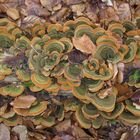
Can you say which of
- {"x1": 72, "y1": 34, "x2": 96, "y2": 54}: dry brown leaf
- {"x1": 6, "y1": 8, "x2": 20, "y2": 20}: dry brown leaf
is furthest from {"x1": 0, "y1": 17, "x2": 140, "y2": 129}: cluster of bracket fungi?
{"x1": 6, "y1": 8, "x2": 20, "y2": 20}: dry brown leaf

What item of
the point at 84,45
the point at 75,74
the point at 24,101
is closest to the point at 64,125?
the point at 24,101

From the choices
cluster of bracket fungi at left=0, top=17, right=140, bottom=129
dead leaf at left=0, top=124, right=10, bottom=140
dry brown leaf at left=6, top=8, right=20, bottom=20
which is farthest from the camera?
dry brown leaf at left=6, top=8, right=20, bottom=20

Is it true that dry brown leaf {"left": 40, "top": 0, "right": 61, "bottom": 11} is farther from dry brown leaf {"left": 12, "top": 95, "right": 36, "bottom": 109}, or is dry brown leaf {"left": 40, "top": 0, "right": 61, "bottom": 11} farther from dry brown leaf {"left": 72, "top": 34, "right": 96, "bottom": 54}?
dry brown leaf {"left": 12, "top": 95, "right": 36, "bottom": 109}

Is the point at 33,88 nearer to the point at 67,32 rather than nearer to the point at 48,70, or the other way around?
the point at 48,70

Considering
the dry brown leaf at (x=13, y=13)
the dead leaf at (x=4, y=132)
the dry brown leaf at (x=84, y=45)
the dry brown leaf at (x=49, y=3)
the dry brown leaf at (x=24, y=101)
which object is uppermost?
the dry brown leaf at (x=49, y=3)

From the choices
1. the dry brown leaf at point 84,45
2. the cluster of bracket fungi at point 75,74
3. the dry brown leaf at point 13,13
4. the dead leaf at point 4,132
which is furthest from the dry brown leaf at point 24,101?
the dry brown leaf at point 13,13

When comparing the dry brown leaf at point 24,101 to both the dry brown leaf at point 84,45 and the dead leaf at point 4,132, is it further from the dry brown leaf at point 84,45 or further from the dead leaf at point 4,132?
the dry brown leaf at point 84,45

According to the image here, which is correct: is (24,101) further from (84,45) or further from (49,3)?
(49,3)

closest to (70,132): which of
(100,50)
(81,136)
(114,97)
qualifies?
(81,136)
